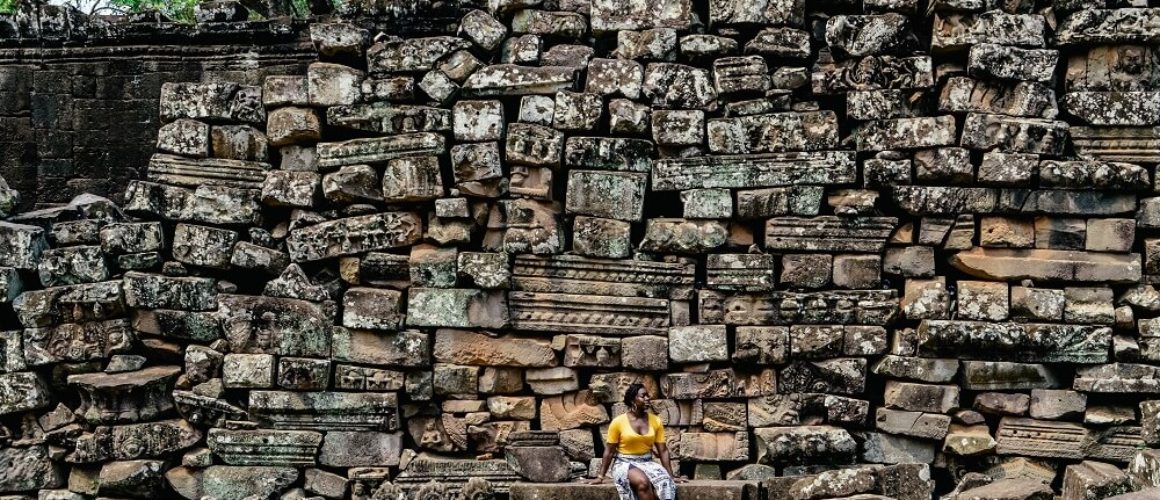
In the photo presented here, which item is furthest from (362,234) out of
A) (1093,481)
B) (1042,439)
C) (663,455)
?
(1093,481)

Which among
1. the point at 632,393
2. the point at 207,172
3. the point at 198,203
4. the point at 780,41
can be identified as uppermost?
the point at 780,41

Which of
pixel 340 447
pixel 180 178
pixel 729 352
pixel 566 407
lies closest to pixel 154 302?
pixel 180 178

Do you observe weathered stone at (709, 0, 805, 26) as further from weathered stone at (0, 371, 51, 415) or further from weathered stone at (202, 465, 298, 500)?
weathered stone at (0, 371, 51, 415)

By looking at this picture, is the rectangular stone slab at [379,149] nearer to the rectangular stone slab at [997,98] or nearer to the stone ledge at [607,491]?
the stone ledge at [607,491]

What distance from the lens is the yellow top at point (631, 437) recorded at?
7.89 m

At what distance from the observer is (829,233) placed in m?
8.77

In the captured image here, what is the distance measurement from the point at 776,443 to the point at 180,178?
16.3ft

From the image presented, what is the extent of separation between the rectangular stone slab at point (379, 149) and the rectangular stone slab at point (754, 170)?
168 cm

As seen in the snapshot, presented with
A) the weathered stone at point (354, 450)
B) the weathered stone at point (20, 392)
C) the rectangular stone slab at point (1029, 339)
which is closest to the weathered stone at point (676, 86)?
the rectangular stone slab at point (1029, 339)

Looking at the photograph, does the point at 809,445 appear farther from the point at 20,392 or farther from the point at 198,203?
the point at 20,392

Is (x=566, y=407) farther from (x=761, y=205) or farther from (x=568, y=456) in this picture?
(x=761, y=205)

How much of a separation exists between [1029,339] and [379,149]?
496cm

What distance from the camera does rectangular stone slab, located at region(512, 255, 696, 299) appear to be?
29.1 ft

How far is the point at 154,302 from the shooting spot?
913 cm
